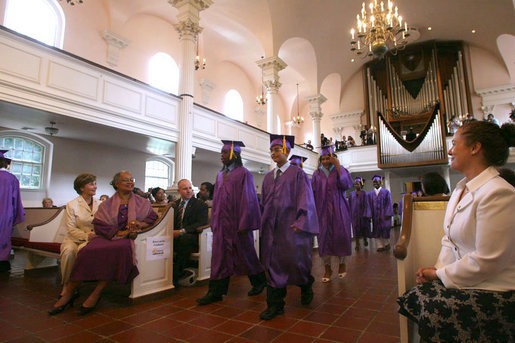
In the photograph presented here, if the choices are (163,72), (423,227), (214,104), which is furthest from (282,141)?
(214,104)

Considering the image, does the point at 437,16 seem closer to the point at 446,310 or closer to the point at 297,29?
the point at 297,29

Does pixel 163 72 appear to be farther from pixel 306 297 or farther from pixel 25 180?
pixel 306 297

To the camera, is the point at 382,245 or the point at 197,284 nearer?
the point at 197,284

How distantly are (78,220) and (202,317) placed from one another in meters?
2.01

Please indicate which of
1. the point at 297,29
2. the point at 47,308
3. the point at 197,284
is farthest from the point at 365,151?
the point at 47,308

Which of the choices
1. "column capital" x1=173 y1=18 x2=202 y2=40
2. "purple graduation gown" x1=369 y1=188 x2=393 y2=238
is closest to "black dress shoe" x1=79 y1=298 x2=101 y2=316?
"purple graduation gown" x1=369 y1=188 x2=393 y2=238

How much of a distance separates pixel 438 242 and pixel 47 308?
149 inches

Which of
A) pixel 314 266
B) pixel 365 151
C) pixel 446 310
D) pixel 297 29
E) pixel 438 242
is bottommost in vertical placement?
pixel 314 266

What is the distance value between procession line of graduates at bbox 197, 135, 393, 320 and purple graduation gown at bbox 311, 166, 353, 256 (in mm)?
14

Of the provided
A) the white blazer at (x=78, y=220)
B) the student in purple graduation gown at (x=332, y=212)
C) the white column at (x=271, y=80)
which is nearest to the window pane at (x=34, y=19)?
the white column at (x=271, y=80)

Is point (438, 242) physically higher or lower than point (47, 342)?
higher

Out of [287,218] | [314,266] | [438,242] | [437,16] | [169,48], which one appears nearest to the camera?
[438,242]

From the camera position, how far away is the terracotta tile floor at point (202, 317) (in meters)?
2.46

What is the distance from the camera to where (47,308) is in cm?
323
